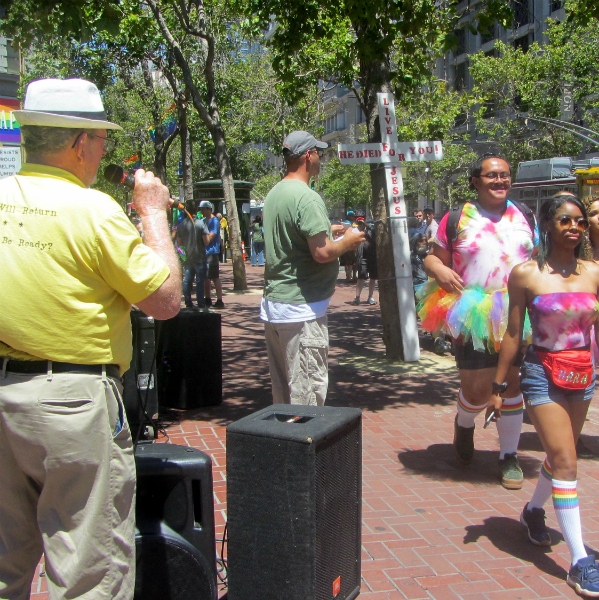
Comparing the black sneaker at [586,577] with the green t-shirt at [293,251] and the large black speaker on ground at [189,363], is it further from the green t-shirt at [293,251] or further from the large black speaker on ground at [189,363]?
the large black speaker on ground at [189,363]

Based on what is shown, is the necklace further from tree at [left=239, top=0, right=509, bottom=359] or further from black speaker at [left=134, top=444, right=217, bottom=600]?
tree at [left=239, top=0, right=509, bottom=359]

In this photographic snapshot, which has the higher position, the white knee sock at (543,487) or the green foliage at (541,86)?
the green foliage at (541,86)

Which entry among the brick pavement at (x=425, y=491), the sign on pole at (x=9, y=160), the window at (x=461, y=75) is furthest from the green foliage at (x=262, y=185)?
the brick pavement at (x=425, y=491)

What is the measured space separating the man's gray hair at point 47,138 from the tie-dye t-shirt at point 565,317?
2358 mm

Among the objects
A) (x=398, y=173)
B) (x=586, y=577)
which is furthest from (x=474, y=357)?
(x=398, y=173)

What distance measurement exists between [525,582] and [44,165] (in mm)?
2833

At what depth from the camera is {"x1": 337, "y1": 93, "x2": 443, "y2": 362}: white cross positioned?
8.48 m

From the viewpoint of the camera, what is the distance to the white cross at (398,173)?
848cm

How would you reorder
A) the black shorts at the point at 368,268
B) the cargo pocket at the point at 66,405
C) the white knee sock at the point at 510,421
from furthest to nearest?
the black shorts at the point at 368,268 < the white knee sock at the point at 510,421 < the cargo pocket at the point at 66,405

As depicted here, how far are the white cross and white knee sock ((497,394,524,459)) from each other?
3.94 meters

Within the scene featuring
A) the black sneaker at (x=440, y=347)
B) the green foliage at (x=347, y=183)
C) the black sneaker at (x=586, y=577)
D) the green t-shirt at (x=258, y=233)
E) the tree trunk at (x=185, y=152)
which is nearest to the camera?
the black sneaker at (x=586, y=577)

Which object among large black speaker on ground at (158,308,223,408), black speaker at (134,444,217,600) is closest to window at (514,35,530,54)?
large black speaker on ground at (158,308,223,408)

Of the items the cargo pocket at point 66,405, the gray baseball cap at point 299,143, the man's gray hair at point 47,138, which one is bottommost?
the cargo pocket at point 66,405

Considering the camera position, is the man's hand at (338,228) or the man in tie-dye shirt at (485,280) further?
the man in tie-dye shirt at (485,280)
